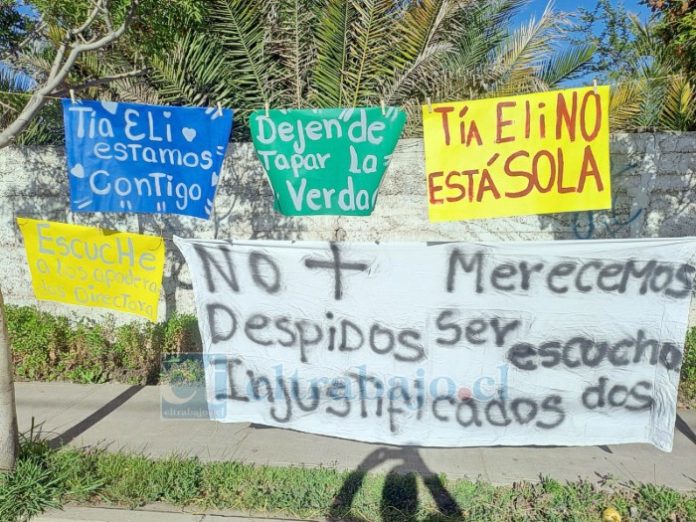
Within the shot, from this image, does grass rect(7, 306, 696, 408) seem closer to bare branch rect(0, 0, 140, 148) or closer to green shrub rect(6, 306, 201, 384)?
green shrub rect(6, 306, 201, 384)

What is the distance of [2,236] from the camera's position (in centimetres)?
662

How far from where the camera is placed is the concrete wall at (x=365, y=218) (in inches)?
224

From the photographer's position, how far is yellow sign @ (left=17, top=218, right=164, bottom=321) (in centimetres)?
448

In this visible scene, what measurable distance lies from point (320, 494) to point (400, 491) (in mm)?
488

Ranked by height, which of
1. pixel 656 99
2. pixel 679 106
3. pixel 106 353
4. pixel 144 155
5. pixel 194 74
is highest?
pixel 194 74

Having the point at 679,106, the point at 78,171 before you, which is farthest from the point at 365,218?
the point at 679,106

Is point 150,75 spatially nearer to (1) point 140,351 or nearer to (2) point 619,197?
(1) point 140,351

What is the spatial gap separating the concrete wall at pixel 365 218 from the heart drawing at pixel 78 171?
201cm

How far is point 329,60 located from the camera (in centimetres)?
688

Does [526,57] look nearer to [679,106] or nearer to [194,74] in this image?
[679,106]

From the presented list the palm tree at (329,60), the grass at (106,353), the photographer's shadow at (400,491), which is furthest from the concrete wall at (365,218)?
the photographer's shadow at (400,491)

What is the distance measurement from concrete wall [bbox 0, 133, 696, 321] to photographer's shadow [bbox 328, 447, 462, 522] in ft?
8.48

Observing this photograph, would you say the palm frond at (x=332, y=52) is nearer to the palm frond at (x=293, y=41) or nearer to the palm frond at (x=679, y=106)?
the palm frond at (x=293, y=41)

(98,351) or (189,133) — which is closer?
(189,133)
